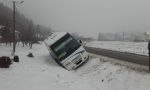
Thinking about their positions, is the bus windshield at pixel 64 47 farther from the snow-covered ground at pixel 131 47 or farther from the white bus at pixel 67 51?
the snow-covered ground at pixel 131 47

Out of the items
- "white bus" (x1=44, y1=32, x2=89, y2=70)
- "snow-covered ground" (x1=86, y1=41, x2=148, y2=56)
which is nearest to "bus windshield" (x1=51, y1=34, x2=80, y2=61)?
"white bus" (x1=44, y1=32, x2=89, y2=70)

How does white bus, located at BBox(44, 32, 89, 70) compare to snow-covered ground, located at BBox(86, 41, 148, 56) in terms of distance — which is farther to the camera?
snow-covered ground, located at BBox(86, 41, 148, 56)

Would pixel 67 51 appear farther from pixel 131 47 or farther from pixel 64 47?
pixel 131 47

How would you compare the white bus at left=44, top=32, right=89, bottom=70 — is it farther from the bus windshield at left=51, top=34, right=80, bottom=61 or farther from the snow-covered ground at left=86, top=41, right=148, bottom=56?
the snow-covered ground at left=86, top=41, right=148, bottom=56

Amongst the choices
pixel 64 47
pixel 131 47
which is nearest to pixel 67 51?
pixel 64 47

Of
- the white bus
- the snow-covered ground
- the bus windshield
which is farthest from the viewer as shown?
the snow-covered ground

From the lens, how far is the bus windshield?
2284 centimetres

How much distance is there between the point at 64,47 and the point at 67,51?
509 millimetres

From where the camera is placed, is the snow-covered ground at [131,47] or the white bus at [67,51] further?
the snow-covered ground at [131,47]

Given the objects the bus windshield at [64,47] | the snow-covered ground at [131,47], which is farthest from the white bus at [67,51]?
the snow-covered ground at [131,47]

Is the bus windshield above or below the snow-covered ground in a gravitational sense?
above

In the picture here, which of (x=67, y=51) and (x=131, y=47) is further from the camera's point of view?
(x=131, y=47)

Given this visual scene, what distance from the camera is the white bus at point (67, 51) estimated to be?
883 inches

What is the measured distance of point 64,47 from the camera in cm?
2316
